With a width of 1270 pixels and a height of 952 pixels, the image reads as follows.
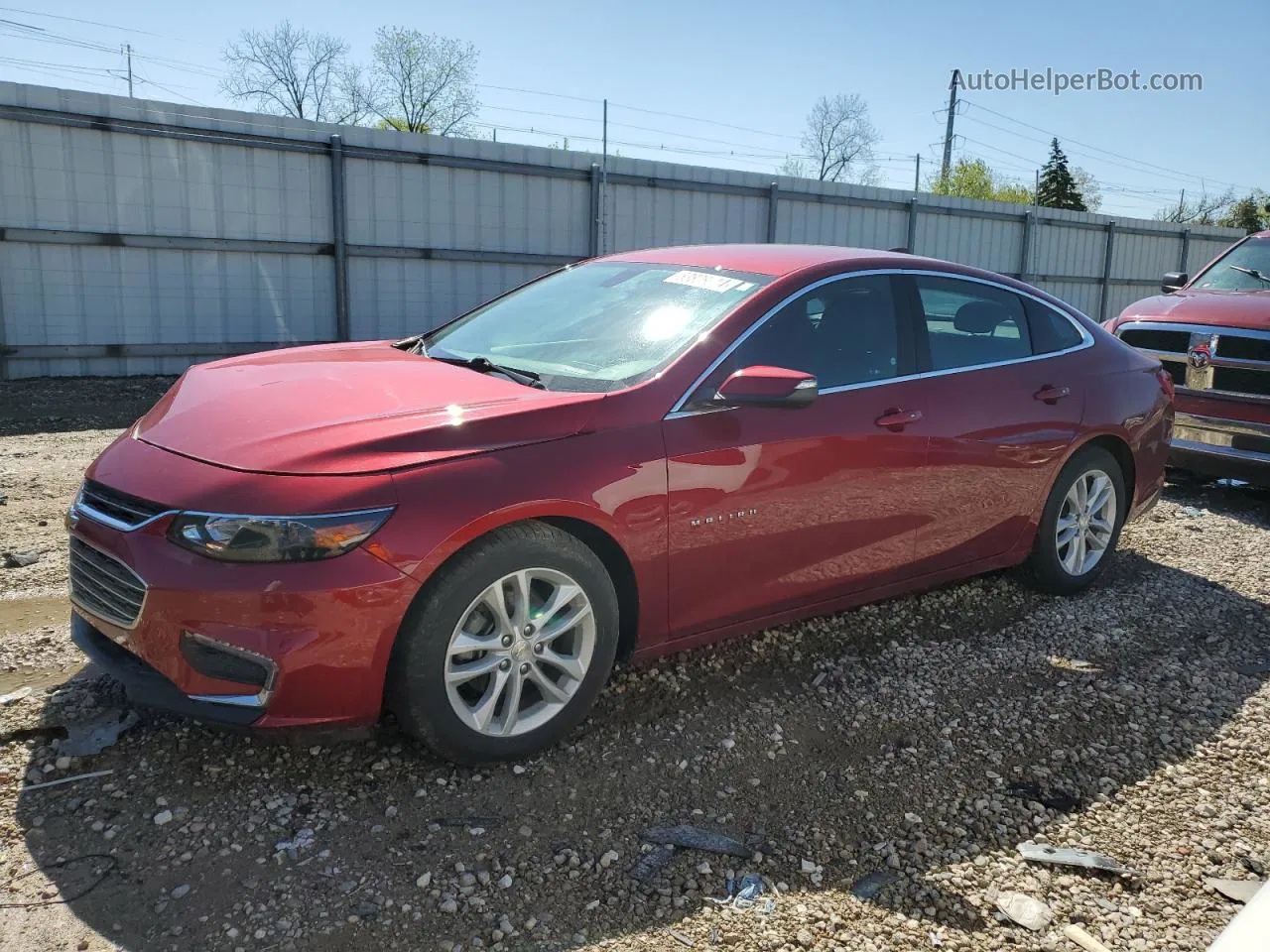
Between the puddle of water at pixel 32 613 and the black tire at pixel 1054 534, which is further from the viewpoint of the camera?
the black tire at pixel 1054 534

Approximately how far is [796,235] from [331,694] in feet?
46.7

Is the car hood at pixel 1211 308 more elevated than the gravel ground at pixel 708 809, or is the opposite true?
the car hood at pixel 1211 308

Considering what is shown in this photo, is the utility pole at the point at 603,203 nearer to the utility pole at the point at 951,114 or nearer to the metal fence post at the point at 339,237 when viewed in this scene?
the metal fence post at the point at 339,237

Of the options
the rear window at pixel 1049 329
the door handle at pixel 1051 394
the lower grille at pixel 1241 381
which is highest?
the rear window at pixel 1049 329

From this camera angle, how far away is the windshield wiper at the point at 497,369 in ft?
11.3

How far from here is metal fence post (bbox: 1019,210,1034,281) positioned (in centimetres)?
1941

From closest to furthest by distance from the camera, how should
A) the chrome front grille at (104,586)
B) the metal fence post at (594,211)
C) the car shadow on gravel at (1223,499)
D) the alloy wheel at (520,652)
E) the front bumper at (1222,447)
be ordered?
the chrome front grille at (104,586)
the alloy wheel at (520,652)
the front bumper at (1222,447)
the car shadow on gravel at (1223,499)
the metal fence post at (594,211)

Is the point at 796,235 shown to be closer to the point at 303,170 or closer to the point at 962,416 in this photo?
the point at 303,170

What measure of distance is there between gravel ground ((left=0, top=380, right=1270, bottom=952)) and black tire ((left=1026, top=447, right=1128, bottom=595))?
561 mm

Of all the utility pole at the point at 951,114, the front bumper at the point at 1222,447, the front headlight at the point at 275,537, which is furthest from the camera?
the utility pole at the point at 951,114

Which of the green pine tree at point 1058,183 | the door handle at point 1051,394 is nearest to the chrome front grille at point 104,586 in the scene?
the door handle at point 1051,394

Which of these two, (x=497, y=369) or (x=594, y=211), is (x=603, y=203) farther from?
(x=497, y=369)

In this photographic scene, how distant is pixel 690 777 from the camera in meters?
3.15

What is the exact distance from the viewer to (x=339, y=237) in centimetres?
1170
